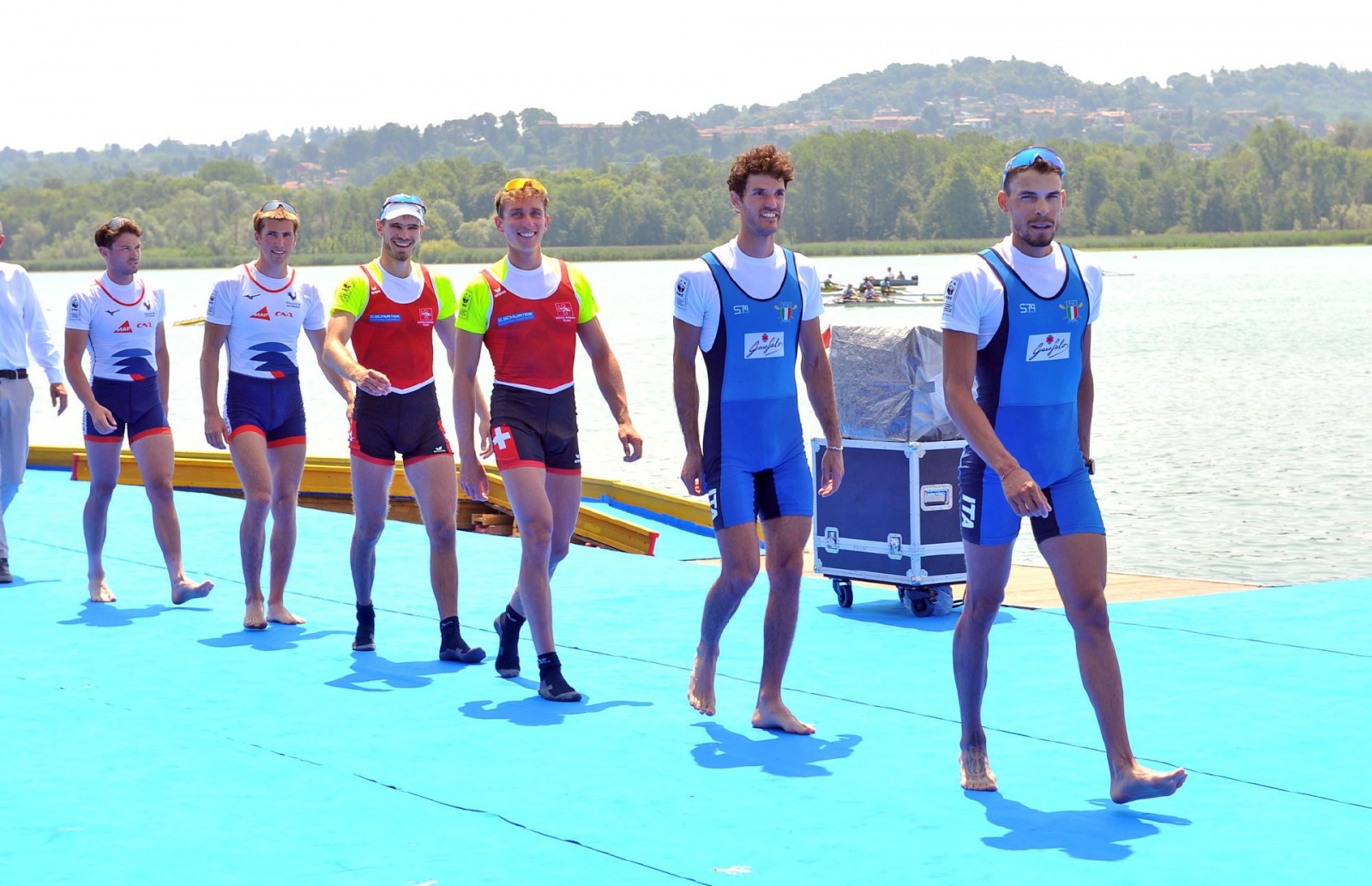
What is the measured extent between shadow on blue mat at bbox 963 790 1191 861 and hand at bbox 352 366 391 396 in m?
3.35

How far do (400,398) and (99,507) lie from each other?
9.00ft

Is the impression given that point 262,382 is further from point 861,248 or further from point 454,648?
point 861,248

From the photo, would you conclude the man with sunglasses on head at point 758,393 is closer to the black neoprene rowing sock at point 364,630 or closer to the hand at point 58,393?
the black neoprene rowing sock at point 364,630

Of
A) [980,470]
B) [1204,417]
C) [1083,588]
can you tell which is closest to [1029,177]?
[980,470]

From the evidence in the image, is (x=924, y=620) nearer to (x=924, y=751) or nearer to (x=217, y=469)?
(x=924, y=751)

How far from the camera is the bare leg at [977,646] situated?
17.9 feet

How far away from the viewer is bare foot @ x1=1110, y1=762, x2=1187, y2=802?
5.09m

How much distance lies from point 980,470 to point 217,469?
1198 cm

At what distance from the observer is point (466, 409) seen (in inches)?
273

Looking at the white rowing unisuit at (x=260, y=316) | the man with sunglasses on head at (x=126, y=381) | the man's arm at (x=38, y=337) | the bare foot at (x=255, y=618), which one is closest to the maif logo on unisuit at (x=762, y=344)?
the white rowing unisuit at (x=260, y=316)

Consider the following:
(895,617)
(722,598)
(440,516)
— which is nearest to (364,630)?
(440,516)

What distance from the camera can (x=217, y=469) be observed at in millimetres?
16016

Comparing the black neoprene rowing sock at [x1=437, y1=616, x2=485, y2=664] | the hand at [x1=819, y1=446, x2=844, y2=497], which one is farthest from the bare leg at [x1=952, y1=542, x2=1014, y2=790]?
the black neoprene rowing sock at [x1=437, y1=616, x2=485, y2=664]

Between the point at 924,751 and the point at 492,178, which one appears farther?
the point at 492,178
